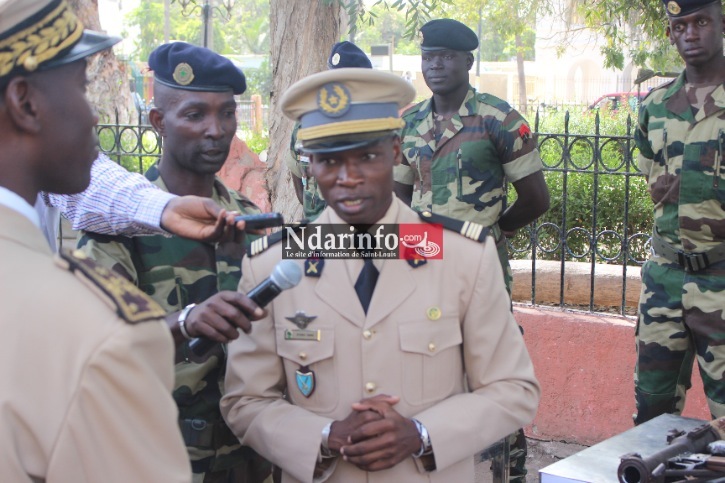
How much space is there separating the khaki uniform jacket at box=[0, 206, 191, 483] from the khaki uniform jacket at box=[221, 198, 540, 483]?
110 cm

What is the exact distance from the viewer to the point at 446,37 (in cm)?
450

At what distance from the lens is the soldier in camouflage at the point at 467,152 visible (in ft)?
14.4

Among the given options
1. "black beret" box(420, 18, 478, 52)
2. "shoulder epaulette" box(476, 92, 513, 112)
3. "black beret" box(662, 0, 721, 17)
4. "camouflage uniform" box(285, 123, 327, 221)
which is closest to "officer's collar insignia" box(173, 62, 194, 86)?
"camouflage uniform" box(285, 123, 327, 221)

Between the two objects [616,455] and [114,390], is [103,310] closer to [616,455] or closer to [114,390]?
[114,390]

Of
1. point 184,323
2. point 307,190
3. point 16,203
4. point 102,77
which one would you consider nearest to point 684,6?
point 307,190

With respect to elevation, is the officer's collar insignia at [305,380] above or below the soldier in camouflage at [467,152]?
below

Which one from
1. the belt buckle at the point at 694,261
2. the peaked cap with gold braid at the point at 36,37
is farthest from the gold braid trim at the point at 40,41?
the belt buckle at the point at 694,261

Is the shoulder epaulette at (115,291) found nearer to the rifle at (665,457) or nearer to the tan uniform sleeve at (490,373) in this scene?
the tan uniform sleeve at (490,373)

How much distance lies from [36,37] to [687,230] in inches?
125

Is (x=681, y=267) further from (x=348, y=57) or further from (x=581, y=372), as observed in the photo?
(x=348, y=57)

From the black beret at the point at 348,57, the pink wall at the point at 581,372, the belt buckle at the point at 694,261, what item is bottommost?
the pink wall at the point at 581,372

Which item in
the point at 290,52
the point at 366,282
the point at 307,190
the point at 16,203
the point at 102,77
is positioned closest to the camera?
the point at 16,203

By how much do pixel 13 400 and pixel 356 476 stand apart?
1323mm

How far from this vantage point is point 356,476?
7.78ft
